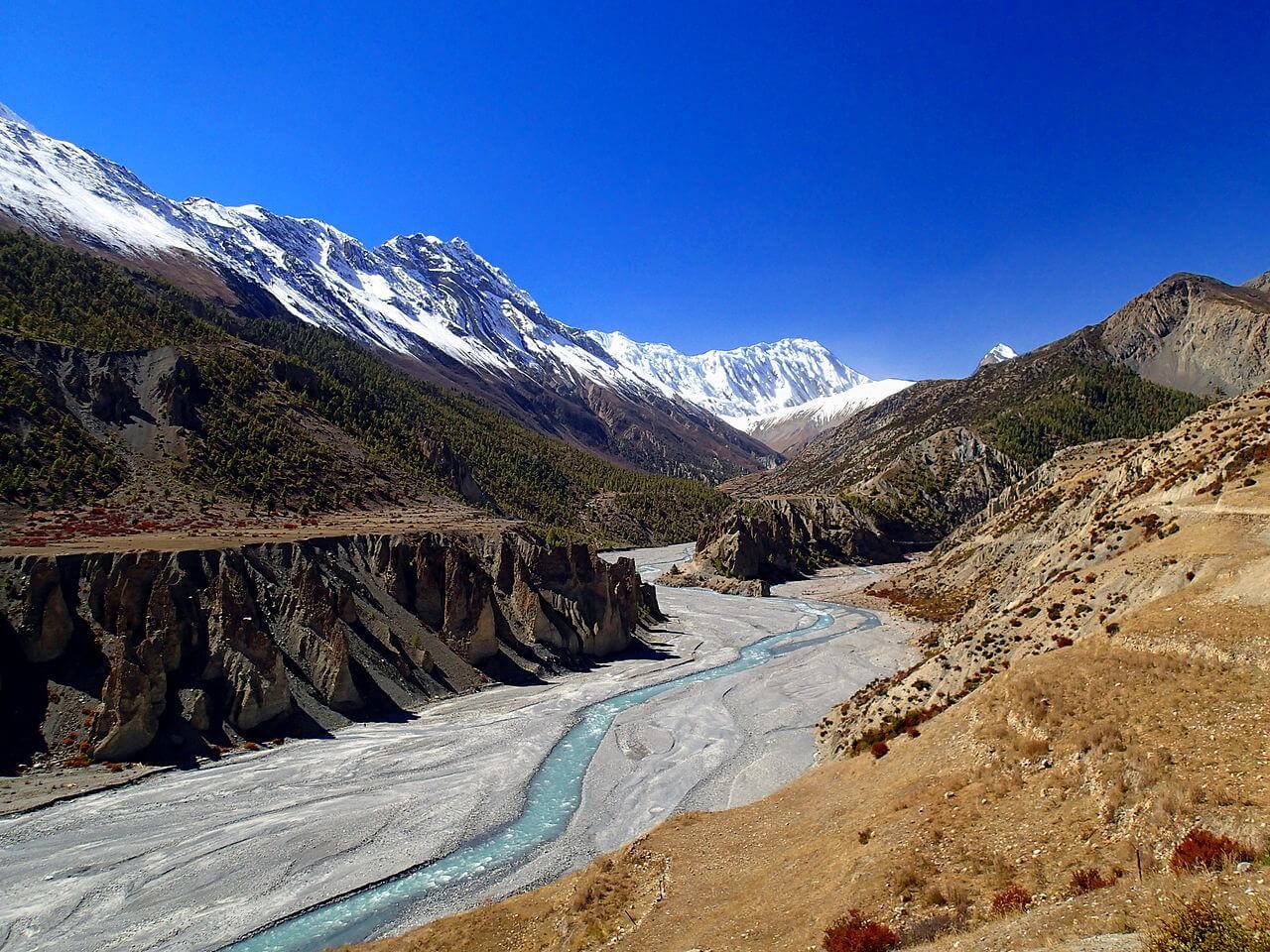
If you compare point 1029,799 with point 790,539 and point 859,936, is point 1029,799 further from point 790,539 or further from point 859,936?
point 790,539

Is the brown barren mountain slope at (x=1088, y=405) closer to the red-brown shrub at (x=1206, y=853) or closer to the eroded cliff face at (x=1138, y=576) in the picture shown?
the eroded cliff face at (x=1138, y=576)

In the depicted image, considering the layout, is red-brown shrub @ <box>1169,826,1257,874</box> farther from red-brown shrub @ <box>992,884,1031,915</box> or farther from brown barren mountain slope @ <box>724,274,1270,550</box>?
brown barren mountain slope @ <box>724,274,1270,550</box>


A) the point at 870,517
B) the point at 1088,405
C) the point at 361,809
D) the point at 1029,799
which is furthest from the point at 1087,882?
the point at 1088,405

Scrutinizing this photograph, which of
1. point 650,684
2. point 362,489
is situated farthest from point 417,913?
point 362,489

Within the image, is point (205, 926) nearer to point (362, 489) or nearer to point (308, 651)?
point (308, 651)

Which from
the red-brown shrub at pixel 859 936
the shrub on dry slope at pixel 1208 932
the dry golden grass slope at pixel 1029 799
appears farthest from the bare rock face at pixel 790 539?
the shrub on dry slope at pixel 1208 932
